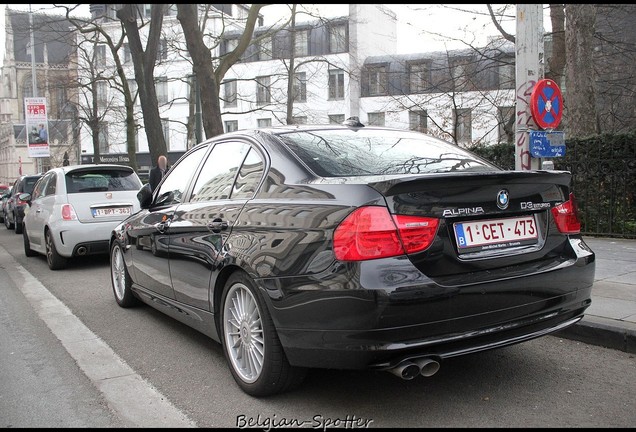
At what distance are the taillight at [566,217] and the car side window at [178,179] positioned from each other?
273 centimetres

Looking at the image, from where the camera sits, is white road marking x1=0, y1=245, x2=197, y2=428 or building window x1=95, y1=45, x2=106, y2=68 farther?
building window x1=95, y1=45, x2=106, y2=68

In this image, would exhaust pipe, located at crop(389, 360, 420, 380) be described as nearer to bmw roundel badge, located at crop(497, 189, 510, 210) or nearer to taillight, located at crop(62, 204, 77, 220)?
bmw roundel badge, located at crop(497, 189, 510, 210)

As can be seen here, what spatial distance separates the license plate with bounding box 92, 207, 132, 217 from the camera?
29.4 ft

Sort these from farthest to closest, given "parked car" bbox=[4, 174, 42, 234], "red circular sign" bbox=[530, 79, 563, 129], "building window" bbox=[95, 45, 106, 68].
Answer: "building window" bbox=[95, 45, 106, 68]
"parked car" bbox=[4, 174, 42, 234]
"red circular sign" bbox=[530, 79, 563, 129]

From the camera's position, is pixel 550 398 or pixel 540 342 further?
pixel 540 342

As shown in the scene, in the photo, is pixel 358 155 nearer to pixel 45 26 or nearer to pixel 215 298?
pixel 215 298

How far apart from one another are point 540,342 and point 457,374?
113cm

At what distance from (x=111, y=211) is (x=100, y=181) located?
0.64 m

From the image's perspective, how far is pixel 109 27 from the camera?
52.6 m

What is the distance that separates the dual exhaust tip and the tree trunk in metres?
10.0

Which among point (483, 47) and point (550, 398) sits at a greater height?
point (483, 47)

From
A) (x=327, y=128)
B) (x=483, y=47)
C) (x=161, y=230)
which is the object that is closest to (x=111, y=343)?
(x=161, y=230)

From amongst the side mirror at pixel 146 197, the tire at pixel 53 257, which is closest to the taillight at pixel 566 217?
the side mirror at pixel 146 197

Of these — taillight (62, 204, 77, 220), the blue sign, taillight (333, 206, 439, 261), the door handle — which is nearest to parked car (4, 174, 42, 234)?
taillight (62, 204, 77, 220)
